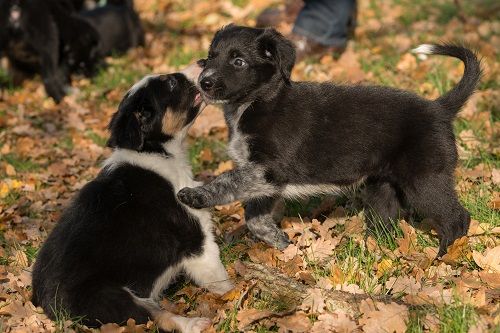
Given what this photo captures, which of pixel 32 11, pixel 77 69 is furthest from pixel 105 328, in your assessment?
pixel 77 69

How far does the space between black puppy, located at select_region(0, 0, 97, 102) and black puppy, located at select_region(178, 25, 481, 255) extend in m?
4.70

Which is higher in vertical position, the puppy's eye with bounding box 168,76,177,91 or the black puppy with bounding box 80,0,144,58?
the puppy's eye with bounding box 168,76,177,91

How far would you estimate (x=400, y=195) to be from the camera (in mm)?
4516

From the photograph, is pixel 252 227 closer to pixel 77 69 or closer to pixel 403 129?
pixel 403 129

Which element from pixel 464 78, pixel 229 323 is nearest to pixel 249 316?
pixel 229 323

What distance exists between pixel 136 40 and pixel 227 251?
696 centimetres

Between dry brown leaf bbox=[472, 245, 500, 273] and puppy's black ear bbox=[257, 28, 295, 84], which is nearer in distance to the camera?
dry brown leaf bbox=[472, 245, 500, 273]

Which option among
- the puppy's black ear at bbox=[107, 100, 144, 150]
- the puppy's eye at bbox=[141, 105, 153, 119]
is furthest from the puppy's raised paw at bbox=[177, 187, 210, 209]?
the puppy's eye at bbox=[141, 105, 153, 119]

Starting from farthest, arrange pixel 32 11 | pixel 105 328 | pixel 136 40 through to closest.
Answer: pixel 136 40, pixel 32 11, pixel 105 328

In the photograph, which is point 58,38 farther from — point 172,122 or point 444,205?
point 444,205

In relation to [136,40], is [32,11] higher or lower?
higher

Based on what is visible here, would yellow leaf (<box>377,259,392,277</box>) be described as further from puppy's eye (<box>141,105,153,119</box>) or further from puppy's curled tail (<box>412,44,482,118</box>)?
puppy's eye (<box>141,105,153,119</box>)

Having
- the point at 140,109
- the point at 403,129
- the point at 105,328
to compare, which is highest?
the point at 140,109

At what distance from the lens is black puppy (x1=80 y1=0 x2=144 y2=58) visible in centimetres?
1035
